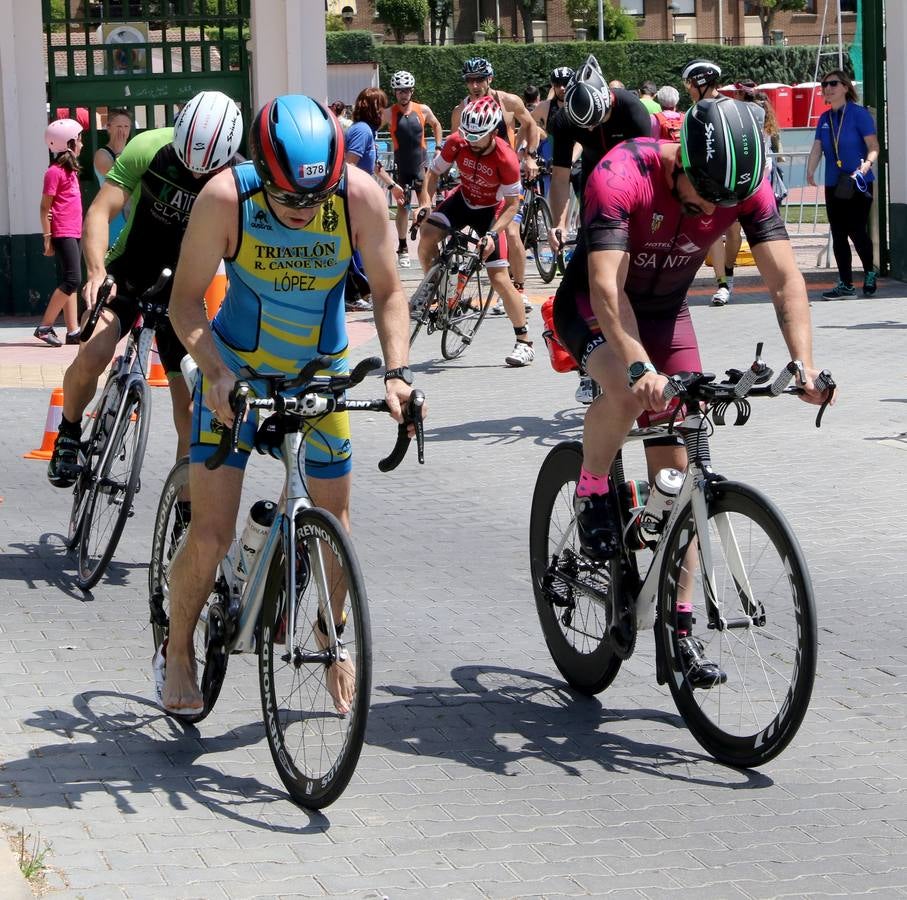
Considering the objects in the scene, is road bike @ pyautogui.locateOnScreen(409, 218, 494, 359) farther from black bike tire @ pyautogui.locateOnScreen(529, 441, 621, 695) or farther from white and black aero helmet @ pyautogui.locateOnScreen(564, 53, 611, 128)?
black bike tire @ pyautogui.locateOnScreen(529, 441, 621, 695)

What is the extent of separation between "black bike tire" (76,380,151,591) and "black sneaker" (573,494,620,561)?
7.96 feet

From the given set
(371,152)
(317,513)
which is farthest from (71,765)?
(371,152)

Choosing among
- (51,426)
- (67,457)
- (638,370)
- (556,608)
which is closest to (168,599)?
(556,608)

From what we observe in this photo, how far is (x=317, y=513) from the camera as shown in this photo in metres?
4.76

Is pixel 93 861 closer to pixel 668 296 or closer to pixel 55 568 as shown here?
pixel 668 296

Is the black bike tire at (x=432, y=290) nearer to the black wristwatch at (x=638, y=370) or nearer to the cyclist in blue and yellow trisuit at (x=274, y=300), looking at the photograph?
the cyclist in blue and yellow trisuit at (x=274, y=300)

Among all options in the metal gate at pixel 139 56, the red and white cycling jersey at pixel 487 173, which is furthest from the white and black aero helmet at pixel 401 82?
the red and white cycling jersey at pixel 487 173

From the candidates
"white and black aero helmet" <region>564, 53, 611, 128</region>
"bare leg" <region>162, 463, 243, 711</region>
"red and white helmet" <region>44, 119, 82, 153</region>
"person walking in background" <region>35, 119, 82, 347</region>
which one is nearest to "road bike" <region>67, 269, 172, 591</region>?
"bare leg" <region>162, 463, 243, 711</region>

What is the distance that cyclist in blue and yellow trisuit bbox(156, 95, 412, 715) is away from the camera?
15.7ft

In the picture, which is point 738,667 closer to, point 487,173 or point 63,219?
point 487,173

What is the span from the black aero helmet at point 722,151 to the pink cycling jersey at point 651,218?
0.24 meters

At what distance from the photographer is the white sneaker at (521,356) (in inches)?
538

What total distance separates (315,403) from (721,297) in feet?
40.0

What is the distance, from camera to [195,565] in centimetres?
526
